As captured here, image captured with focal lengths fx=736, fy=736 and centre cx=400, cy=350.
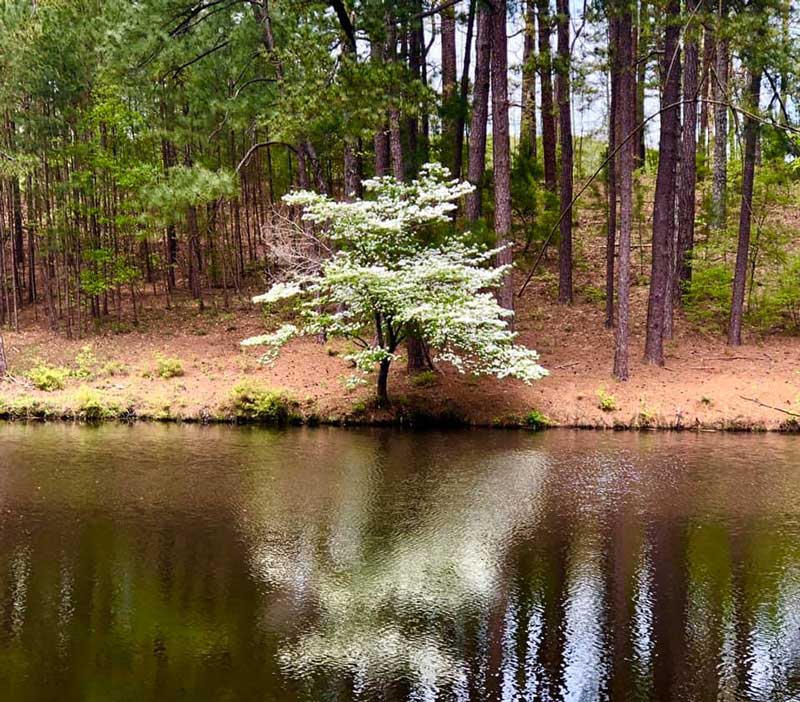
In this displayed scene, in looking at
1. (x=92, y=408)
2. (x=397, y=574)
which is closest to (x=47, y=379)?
Answer: (x=92, y=408)

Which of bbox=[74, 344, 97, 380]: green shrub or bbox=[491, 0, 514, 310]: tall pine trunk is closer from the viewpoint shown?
bbox=[491, 0, 514, 310]: tall pine trunk

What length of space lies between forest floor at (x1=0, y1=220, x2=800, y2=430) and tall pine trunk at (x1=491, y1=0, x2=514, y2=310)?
240 centimetres

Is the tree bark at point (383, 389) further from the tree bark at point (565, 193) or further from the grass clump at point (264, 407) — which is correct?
the tree bark at point (565, 193)

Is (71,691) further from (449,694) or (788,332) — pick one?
(788,332)

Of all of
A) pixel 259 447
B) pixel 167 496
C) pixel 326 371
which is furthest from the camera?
pixel 326 371

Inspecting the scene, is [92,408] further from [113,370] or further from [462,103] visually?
[462,103]

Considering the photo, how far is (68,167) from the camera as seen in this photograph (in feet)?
67.4

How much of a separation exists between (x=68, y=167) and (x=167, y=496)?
1465cm

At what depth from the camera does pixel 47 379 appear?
15789mm

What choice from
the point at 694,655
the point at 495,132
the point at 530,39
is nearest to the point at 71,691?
the point at 694,655

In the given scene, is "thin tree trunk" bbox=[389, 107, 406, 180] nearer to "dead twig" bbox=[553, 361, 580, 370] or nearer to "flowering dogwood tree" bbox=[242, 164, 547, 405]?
"flowering dogwood tree" bbox=[242, 164, 547, 405]

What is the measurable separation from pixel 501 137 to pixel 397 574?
35.5 ft

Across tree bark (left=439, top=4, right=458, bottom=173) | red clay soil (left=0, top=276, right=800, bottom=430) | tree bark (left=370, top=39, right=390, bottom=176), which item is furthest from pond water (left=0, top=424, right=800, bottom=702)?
tree bark (left=439, top=4, right=458, bottom=173)

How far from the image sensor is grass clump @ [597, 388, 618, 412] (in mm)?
14070
